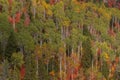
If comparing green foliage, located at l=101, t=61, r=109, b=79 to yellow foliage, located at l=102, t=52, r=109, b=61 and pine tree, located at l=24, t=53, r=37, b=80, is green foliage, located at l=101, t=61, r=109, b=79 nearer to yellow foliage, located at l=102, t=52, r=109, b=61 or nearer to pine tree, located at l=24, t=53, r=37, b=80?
yellow foliage, located at l=102, t=52, r=109, b=61

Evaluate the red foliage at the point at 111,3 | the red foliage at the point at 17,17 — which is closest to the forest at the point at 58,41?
the red foliage at the point at 17,17

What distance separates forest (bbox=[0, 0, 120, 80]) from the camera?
104 meters

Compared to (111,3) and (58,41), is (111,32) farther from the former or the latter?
(58,41)

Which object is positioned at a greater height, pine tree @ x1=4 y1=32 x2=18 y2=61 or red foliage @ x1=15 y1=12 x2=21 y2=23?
red foliage @ x1=15 y1=12 x2=21 y2=23

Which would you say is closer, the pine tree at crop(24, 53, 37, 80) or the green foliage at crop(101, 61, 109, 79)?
the pine tree at crop(24, 53, 37, 80)

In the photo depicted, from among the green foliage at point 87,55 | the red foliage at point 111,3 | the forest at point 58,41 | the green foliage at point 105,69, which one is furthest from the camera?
the red foliage at point 111,3

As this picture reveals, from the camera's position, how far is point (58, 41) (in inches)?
4764

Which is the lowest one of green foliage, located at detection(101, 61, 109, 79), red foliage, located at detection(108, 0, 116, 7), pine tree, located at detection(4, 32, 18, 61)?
green foliage, located at detection(101, 61, 109, 79)

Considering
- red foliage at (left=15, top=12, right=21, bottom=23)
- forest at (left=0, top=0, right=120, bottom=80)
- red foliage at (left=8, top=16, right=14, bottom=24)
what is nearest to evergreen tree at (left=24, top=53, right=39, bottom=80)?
forest at (left=0, top=0, right=120, bottom=80)

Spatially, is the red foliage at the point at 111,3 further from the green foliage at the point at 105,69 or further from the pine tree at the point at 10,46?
the pine tree at the point at 10,46

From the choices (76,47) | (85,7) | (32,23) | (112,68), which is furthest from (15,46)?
(85,7)

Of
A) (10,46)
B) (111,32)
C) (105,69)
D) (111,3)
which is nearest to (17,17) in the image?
(10,46)

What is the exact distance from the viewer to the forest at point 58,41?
104 m

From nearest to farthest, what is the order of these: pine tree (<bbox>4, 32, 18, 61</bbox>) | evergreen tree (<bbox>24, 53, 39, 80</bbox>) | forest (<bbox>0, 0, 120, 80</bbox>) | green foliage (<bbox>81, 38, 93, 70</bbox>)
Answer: evergreen tree (<bbox>24, 53, 39, 80</bbox>) → pine tree (<bbox>4, 32, 18, 61</bbox>) → forest (<bbox>0, 0, 120, 80</bbox>) → green foliage (<bbox>81, 38, 93, 70</bbox>)
